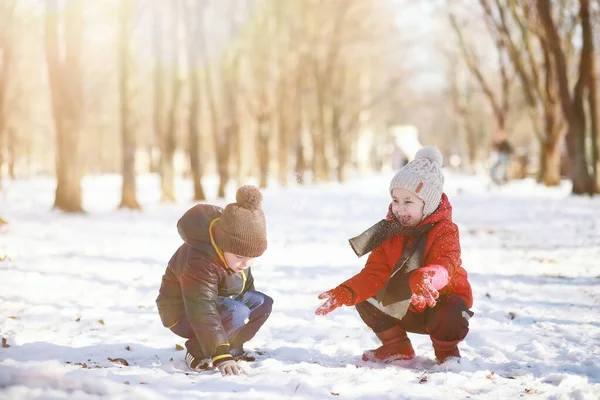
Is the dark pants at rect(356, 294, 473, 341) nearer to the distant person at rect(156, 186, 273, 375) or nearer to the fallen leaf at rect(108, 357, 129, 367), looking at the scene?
the distant person at rect(156, 186, 273, 375)

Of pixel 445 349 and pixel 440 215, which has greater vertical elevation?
pixel 440 215

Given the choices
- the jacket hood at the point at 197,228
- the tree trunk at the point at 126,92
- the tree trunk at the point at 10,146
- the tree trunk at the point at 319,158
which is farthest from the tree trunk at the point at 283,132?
the jacket hood at the point at 197,228

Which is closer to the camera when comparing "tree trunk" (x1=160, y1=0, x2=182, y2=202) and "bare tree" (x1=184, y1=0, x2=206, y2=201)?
"bare tree" (x1=184, y1=0, x2=206, y2=201)

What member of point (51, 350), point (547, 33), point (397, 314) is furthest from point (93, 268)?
point (547, 33)

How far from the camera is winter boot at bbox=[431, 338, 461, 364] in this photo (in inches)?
143

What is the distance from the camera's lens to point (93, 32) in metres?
25.7

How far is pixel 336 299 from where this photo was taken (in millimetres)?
3633

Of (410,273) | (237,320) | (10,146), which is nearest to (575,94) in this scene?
(410,273)

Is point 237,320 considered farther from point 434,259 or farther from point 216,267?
point 434,259

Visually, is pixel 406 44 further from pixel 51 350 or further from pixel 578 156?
pixel 51 350

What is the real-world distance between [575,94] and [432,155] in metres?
13.2

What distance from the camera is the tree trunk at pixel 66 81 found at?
1339 cm

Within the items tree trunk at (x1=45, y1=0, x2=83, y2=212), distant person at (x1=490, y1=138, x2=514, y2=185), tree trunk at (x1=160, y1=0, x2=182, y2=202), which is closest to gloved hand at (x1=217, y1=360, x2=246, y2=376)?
tree trunk at (x1=45, y1=0, x2=83, y2=212)

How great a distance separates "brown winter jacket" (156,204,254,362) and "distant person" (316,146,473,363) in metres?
0.57
